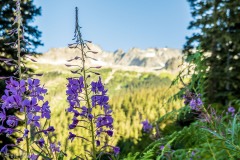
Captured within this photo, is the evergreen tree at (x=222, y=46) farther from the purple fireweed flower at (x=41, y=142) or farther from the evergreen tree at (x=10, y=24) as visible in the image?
the purple fireweed flower at (x=41, y=142)

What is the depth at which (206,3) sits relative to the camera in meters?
22.3

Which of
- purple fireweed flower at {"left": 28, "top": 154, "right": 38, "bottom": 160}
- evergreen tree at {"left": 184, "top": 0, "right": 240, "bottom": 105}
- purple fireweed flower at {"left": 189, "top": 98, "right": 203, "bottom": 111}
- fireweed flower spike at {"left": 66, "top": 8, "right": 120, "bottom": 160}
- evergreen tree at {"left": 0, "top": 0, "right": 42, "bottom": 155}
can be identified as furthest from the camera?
evergreen tree at {"left": 184, "top": 0, "right": 240, "bottom": 105}

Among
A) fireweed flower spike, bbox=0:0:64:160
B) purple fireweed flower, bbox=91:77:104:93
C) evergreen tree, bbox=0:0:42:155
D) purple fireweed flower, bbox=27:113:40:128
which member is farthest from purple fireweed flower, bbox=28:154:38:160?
evergreen tree, bbox=0:0:42:155

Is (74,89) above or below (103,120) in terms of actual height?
above

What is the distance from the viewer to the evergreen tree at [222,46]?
1989 centimetres

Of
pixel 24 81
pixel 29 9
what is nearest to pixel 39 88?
pixel 24 81

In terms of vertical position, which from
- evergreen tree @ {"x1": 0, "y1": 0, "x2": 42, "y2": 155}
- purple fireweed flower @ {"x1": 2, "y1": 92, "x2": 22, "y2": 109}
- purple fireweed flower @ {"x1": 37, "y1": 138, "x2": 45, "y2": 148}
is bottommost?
purple fireweed flower @ {"x1": 37, "y1": 138, "x2": 45, "y2": 148}

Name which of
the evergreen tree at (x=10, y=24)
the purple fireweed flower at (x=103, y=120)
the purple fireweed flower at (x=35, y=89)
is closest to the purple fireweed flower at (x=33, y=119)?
the purple fireweed flower at (x=35, y=89)

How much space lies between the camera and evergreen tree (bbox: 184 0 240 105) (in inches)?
783

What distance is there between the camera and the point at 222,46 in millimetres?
21109

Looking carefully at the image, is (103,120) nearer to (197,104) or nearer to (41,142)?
(41,142)

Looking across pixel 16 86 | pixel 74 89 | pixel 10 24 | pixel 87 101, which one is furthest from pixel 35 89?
pixel 10 24

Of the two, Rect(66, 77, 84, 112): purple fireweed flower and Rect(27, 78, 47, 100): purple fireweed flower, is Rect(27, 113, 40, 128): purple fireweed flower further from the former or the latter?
Rect(66, 77, 84, 112): purple fireweed flower

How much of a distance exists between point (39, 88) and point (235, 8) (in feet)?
65.6
